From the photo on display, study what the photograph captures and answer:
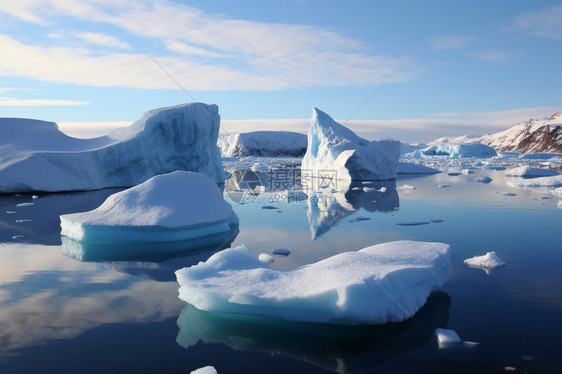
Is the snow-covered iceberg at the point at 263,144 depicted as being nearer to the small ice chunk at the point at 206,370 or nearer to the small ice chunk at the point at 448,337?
the small ice chunk at the point at 448,337

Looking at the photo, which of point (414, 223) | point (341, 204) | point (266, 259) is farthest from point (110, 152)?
point (266, 259)

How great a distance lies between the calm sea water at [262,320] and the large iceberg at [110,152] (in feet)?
23.8

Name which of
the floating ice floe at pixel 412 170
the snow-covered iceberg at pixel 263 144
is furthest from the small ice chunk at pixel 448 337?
the snow-covered iceberg at pixel 263 144

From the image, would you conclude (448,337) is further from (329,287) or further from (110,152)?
(110,152)

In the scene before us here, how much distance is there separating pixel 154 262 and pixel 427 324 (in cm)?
314

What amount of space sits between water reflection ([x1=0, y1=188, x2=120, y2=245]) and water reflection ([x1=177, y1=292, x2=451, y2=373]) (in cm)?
409

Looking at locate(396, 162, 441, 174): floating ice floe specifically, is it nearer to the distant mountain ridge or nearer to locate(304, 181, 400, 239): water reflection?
locate(304, 181, 400, 239): water reflection

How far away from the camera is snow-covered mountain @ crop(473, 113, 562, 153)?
2330 inches

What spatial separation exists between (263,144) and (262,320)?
56030 millimetres

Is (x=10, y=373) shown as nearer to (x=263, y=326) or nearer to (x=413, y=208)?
(x=263, y=326)

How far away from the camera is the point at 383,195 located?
457 inches

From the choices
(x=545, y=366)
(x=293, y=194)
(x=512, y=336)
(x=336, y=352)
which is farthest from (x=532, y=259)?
(x=293, y=194)

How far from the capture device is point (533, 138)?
6531cm

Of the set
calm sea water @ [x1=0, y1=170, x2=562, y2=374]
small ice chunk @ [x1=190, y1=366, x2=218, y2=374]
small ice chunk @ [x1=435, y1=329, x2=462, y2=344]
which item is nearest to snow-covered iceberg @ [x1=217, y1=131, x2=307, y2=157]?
calm sea water @ [x1=0, y1=170, x2=562, y2=374]
